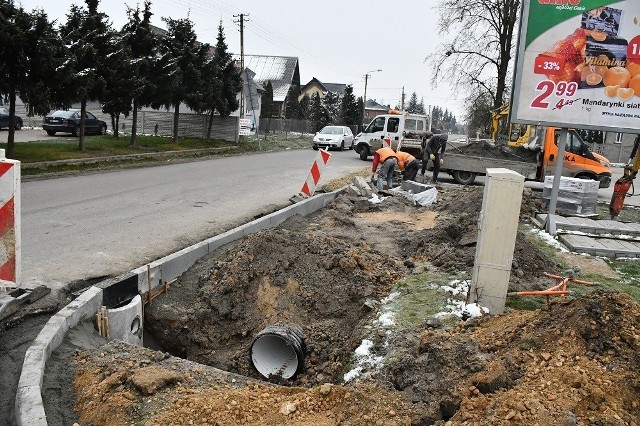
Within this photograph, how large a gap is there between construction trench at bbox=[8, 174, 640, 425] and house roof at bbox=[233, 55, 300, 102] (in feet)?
207

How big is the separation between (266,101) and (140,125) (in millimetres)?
25633

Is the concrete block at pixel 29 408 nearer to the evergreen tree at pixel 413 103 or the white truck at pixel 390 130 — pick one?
the white truck at pixel 390 130

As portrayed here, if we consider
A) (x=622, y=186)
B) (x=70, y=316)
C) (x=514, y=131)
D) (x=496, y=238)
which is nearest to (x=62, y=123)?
(x=514, y=131)

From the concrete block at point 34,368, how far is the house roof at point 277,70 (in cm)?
6585

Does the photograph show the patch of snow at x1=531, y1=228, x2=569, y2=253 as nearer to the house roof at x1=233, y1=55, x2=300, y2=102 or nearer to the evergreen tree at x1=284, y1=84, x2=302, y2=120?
the evergreen tree at x1=284, y1=84, x2=302, y2=120

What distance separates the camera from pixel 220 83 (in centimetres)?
2975

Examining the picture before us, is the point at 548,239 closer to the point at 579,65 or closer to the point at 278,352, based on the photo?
the point at 579,65

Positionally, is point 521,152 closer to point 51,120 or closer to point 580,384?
point 580,384

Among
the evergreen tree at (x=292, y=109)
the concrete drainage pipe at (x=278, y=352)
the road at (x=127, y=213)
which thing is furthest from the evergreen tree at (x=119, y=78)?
the evergreen tree at (x=292, y=109)

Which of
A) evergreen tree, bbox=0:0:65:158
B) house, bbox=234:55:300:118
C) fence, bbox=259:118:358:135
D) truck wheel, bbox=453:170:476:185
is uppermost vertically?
house, bbox=234:55:300:118

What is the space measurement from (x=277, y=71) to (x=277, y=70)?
0.14 m

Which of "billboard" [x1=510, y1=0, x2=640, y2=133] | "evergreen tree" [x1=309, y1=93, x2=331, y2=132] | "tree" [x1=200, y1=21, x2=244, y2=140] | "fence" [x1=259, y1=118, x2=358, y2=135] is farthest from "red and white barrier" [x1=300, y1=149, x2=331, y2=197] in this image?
"evergreen tree" [x1=309, y1=93, x2=331, y2=132]

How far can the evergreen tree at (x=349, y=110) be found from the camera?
6669cm

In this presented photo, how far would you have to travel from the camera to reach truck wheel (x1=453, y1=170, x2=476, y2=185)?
1905 centimetres
